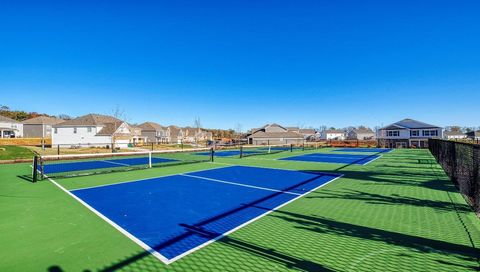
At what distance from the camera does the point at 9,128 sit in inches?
2120

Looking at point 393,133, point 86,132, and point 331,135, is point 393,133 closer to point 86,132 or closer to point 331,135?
point 86,132

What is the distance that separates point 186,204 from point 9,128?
6669 centimetres

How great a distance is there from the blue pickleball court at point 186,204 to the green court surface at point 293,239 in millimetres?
316

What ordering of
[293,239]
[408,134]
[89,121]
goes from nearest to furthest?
1. [293,239]
2. [89,121]
3. [408,134]

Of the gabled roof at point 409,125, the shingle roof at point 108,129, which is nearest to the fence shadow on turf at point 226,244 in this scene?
the shingle roof at point 108,129

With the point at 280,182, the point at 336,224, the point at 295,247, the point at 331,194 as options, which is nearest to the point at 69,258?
the point at 295,247

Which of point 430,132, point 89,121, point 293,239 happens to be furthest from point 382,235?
point 430,132

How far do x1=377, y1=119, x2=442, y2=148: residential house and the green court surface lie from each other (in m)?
46.4

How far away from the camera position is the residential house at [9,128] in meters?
53.5

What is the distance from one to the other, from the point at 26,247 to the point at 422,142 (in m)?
57.7

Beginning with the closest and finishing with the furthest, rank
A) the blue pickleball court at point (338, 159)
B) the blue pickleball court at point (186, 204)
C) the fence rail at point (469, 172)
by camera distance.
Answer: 1. the blue pickleball court at point (186, 204)
2. the fence rail at point (469, 172)
3. the blue pickleball court at point (338, 159)

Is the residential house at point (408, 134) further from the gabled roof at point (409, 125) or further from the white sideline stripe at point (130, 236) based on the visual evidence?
the white sideline stripe at point (130, 236)

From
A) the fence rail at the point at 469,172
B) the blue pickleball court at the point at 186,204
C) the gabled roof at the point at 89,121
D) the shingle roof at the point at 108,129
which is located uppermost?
the gabled roof at the point at 89,121

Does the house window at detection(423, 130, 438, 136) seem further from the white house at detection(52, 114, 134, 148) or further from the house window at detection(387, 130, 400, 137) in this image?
the white house at detection(52, 114, 134, 148)
